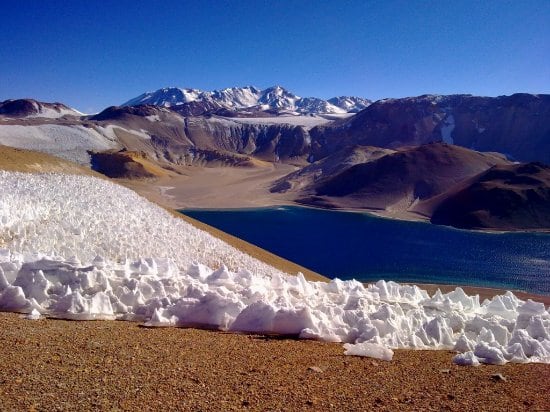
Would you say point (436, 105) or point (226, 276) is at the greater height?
point (436, 105)

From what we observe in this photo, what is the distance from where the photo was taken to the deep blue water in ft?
136

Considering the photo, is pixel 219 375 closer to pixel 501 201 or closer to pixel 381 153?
pixel 501 201

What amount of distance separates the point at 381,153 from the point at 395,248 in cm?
→ 7505

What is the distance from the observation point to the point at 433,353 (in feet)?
23.6

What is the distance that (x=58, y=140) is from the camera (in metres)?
125

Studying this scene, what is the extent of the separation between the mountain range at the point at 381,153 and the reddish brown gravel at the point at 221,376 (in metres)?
72.8

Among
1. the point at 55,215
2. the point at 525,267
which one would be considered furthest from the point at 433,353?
the point at 525,267

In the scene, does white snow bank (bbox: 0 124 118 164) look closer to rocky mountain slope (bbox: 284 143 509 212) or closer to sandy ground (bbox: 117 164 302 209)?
sandy ground (bbox: 117 164 302 209)

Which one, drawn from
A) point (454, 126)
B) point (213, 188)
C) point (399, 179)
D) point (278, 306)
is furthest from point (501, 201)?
point (454, 126)

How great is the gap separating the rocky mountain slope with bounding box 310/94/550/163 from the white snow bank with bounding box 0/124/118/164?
71.5 meters

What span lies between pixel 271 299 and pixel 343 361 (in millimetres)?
2613

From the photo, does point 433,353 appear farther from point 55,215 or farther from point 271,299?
point 55,215

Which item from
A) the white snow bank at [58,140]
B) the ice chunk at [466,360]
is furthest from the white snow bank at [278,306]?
the white snow bank at [58,140]

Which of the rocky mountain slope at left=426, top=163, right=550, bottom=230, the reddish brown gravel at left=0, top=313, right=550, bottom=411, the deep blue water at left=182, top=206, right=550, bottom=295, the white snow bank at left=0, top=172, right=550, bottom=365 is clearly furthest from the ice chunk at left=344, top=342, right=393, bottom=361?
the rocky mountain slope at left=426, top=163, right=550, bottom=230
